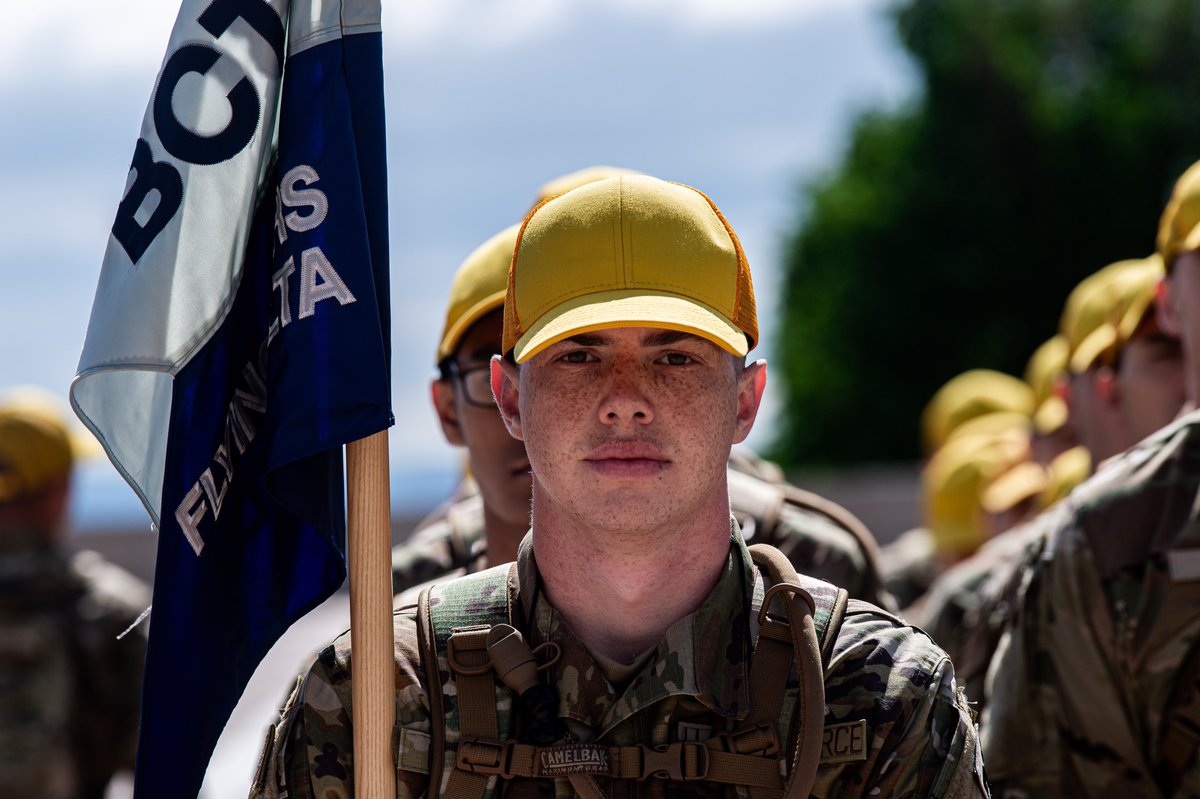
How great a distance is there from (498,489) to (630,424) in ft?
5.00

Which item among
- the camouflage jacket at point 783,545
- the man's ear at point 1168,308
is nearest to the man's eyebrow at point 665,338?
the camouflage jacket at point 783,545

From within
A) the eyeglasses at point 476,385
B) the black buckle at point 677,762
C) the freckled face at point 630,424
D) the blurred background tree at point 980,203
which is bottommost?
the black buckle at point 677,762

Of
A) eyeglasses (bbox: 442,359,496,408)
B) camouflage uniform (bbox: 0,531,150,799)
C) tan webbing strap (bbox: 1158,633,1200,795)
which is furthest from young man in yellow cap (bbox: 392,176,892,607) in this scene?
camouflage uniform (bbox: 0,531,150,799)

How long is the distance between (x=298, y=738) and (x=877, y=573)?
92.4 inches

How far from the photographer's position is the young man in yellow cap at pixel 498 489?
454cm

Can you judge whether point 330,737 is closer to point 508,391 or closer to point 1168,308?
point 508,391

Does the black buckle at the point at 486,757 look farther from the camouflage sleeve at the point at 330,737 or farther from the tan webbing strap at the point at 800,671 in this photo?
the tan webbing strap at the point at 800,671

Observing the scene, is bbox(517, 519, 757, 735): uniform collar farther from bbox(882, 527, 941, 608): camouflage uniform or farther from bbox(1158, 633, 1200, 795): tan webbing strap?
bbox(882, 527, 941, 608): camouflage uniform

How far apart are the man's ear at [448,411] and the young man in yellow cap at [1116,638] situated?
1.65 metres

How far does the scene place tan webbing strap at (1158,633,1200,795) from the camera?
175 inches

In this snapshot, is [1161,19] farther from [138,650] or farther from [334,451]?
[334,451]

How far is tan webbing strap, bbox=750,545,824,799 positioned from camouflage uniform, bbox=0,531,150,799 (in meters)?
5.94

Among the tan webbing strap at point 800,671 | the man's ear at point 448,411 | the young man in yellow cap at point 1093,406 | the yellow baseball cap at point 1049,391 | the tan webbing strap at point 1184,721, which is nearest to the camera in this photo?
the tan webbing strap at point 800,671

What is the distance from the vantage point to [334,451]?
3.54 meters
